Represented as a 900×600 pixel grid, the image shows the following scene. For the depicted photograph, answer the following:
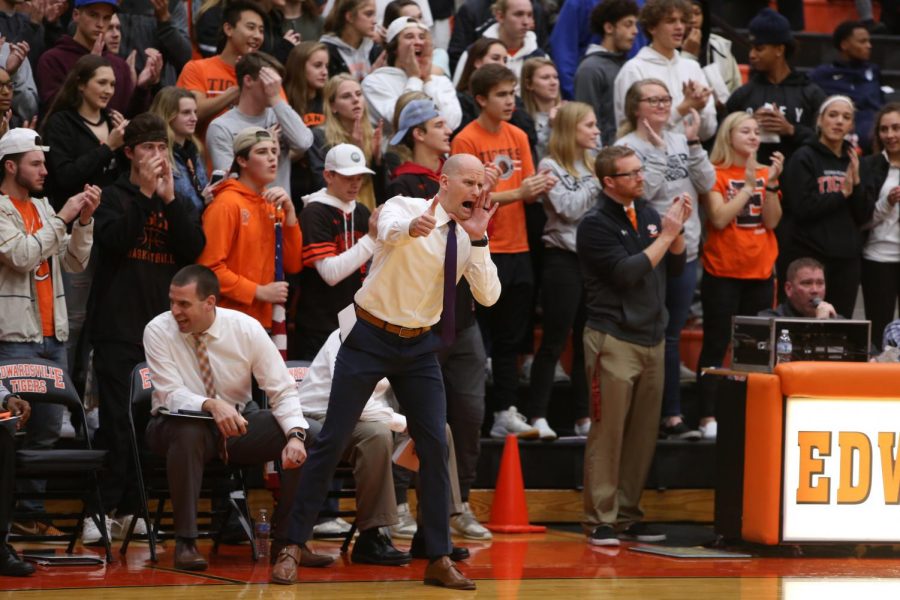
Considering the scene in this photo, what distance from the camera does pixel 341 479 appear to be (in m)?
7.79

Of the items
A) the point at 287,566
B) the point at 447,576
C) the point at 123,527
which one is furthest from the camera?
the point at 123,527

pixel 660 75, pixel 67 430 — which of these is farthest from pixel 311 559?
pixel 660 75

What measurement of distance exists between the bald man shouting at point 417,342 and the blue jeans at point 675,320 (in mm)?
2740

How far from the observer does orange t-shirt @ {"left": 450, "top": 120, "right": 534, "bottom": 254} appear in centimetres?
893

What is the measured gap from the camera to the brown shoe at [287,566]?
660 centimetres

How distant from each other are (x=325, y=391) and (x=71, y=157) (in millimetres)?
1915

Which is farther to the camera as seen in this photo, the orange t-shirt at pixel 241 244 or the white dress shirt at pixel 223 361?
the orange t-shirt at pixel 241 244

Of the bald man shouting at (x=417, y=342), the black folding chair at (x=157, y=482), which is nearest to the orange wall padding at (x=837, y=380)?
the bald man shouting at (x=417, y=342)

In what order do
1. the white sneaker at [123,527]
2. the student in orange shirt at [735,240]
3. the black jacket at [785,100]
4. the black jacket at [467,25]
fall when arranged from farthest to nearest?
the black jacket at [467,25], the black jacket at [785,100], the student in orange shirt at [735,240], the white sneaker at [123,527]

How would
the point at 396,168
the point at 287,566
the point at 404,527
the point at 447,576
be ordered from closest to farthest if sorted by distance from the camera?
1. the point at 447,576
2. the point at 287,566
3. the point at 404,527
4. the point at 396,168

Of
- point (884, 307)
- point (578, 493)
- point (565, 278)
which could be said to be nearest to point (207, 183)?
point (565, 278)

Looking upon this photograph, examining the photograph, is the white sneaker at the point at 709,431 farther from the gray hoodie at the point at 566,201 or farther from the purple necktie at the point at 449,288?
the purple necktie at the point at 449,288

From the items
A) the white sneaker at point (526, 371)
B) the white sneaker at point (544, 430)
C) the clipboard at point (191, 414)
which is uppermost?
the clipboard at point (191, 414)

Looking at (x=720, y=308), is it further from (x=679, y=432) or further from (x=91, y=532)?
(x=91, y=532)
